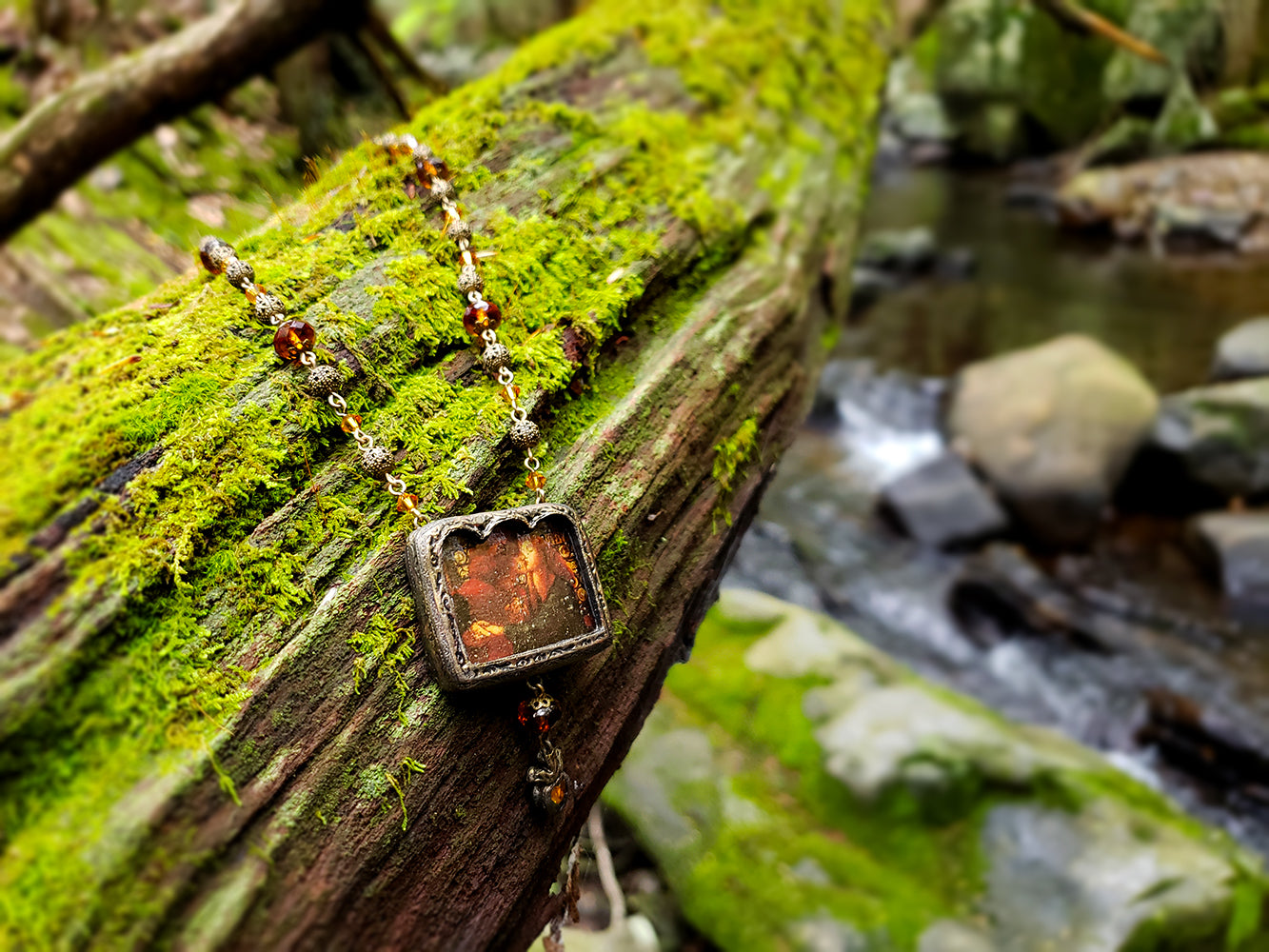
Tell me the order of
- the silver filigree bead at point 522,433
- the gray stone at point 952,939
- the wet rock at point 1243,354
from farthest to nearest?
1. the wet rock at point 1243,354
2. the gray stone at point 952,939
3. the silver filigree bead at point 522,433

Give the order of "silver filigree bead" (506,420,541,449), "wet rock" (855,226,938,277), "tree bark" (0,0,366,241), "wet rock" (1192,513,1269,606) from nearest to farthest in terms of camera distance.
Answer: "silver filigree bead" (506,420,541,449)
"tree bark" (0,0,366,241)
"wet rock" (1192,513,1269,606)
"wet rock" (855,226,938,277)

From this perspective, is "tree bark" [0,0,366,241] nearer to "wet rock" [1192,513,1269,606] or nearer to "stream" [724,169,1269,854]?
"stream" [724,169,1269,854]

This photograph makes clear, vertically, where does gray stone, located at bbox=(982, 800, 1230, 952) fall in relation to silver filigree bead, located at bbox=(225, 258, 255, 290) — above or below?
below

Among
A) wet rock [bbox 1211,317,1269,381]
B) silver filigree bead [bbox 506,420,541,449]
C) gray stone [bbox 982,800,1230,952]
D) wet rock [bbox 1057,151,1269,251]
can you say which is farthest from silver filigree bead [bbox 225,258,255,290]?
wet rock [bbox 1057,151,1269,251]

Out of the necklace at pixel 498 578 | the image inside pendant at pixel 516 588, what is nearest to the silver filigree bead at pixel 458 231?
the necklace at pixel 498 578

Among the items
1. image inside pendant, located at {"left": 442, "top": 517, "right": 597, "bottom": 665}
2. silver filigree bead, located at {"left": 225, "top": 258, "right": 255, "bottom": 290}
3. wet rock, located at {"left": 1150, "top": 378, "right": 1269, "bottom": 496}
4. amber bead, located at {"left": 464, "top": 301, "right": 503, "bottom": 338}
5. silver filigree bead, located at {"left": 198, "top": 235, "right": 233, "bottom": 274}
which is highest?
silver filigree bead, located at {"left": 198, "top": 235, "right": 233, "bottom": 274}

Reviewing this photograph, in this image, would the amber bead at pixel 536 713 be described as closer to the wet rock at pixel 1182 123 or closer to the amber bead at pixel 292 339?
the amber bead at pixel 292 339

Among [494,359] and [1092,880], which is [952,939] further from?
[494,359]

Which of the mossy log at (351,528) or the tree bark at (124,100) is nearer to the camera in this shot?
the mossy log at (351,528)

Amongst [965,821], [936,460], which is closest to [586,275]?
[965,821]
